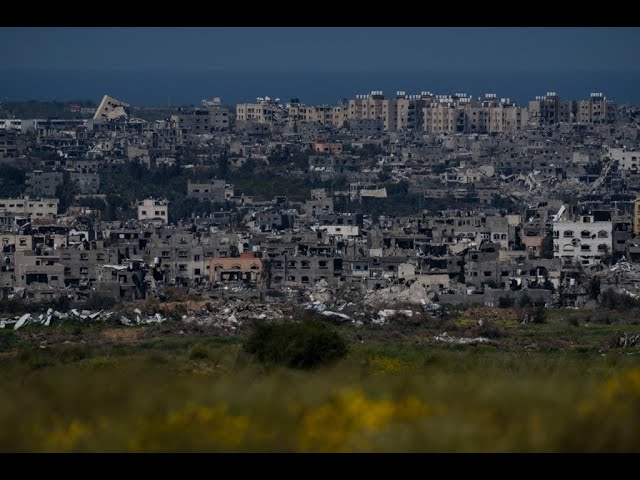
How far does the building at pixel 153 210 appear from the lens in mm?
44375

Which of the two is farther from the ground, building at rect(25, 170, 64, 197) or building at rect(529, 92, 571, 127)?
building at rect(529, 92, 571, 127)

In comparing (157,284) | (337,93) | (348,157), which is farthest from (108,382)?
(337,93)

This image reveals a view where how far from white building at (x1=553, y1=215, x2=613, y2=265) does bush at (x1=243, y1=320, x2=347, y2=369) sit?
2214 centimetres

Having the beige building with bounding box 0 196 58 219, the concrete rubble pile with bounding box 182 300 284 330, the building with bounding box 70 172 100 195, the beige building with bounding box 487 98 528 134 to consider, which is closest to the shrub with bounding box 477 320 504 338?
the concrete rubble pile with bounding box 182 300 284 330

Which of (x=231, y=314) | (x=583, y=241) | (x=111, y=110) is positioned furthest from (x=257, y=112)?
(x=231, y=314)

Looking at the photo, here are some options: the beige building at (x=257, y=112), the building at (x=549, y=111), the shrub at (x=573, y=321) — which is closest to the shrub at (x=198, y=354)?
the shrub at (x=573, y=321)

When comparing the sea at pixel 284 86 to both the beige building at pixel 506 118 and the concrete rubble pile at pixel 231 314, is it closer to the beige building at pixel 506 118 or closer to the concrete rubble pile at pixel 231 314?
the beige building at pixel 506 118

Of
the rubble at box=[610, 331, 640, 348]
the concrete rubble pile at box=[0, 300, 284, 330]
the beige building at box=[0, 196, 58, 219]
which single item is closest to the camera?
the rubble at box=[610, 331, 640, 348]

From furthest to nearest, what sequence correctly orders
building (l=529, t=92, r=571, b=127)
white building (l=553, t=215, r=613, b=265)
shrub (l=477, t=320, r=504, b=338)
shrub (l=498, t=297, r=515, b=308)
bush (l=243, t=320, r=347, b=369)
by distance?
building (l=529, t=92, r=571, b=127), white building (l=553, t=215, r=613, b=265), shrub (l=498, t=297, r=515, b=308), shrub (l=477, t=320, r=504, b=338), bush (l=243, t=320, r=347, b=369)

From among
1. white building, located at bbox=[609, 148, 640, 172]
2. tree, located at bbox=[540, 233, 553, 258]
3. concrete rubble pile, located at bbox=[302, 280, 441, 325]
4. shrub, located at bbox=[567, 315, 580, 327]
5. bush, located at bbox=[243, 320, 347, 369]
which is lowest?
shrub, located at bbox=[567, 315, 580, 327]

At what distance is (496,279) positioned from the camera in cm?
2909

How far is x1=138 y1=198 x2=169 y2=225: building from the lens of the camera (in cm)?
4438

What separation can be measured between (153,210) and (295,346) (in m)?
36.4

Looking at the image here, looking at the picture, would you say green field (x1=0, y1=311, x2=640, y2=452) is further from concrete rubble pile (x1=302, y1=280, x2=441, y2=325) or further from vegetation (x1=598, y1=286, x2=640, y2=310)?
vegetation (x1=598, y1=286, x2=640, y2=310)
